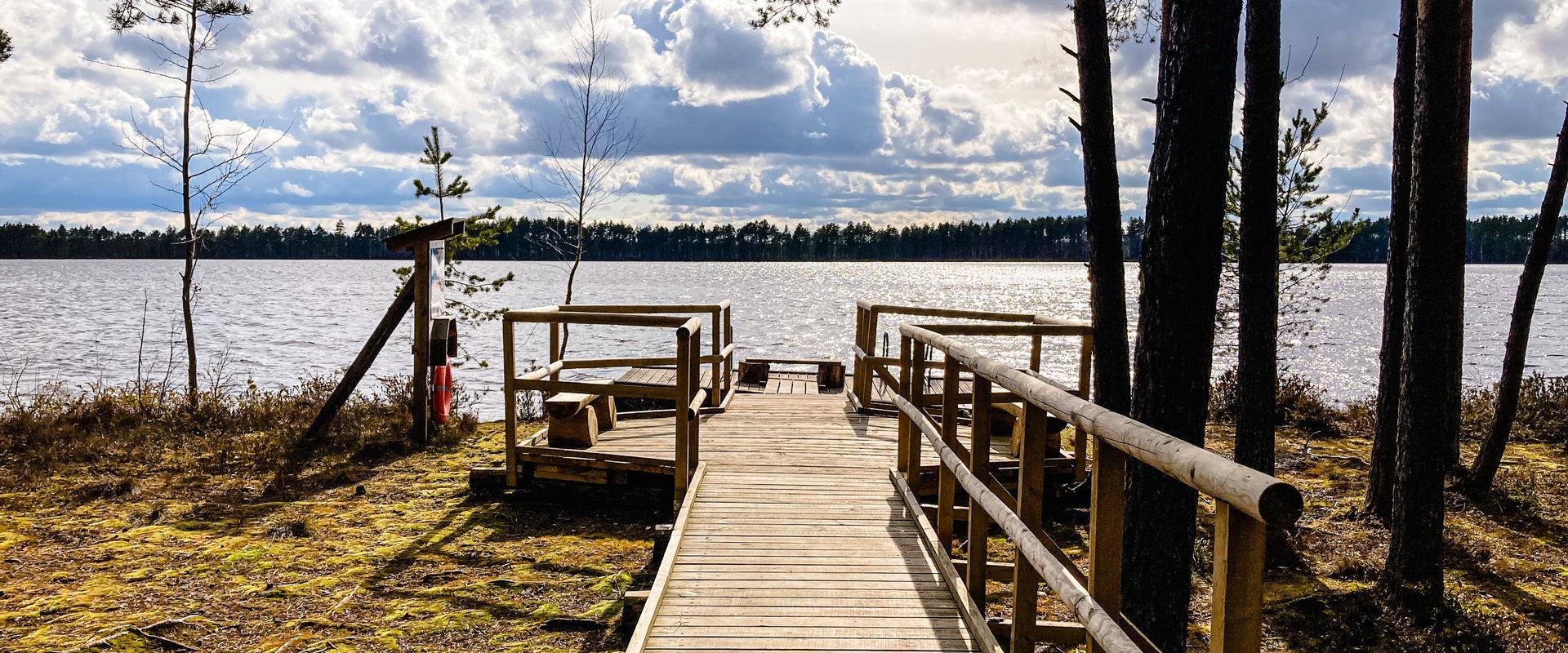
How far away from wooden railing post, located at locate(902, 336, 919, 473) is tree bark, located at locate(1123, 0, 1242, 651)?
1.66 meters

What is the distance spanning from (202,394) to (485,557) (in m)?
6.85

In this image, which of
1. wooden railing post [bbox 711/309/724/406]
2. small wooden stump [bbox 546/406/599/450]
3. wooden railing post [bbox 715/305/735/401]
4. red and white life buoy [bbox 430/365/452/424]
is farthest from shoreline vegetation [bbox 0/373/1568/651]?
wooden railing post [bbox 715/305/735/401]

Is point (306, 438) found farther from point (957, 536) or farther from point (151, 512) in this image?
point (957, 536)

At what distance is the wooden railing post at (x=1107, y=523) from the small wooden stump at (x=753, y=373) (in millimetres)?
10406

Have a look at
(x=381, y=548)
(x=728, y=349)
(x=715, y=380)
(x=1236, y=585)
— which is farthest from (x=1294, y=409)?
(x=1236, y=585)

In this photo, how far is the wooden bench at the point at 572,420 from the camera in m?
8.08

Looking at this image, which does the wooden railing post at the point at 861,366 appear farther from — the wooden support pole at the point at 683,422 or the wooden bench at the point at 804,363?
the wooden support pole at the point at 683,422

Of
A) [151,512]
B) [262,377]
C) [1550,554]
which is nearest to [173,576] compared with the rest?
[151,512]

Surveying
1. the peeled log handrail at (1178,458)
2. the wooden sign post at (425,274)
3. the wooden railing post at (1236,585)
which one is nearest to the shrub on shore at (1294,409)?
the wooden sign post at (425,274)

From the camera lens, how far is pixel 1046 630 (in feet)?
13.3

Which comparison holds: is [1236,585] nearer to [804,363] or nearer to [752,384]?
[752,384]

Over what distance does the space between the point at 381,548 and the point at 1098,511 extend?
19.9 feet

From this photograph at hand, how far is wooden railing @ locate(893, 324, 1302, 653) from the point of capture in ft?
6.75

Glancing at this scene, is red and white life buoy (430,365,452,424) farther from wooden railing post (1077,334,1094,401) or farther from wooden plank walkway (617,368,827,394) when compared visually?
wooden railing post (1077,334,1094,401)
